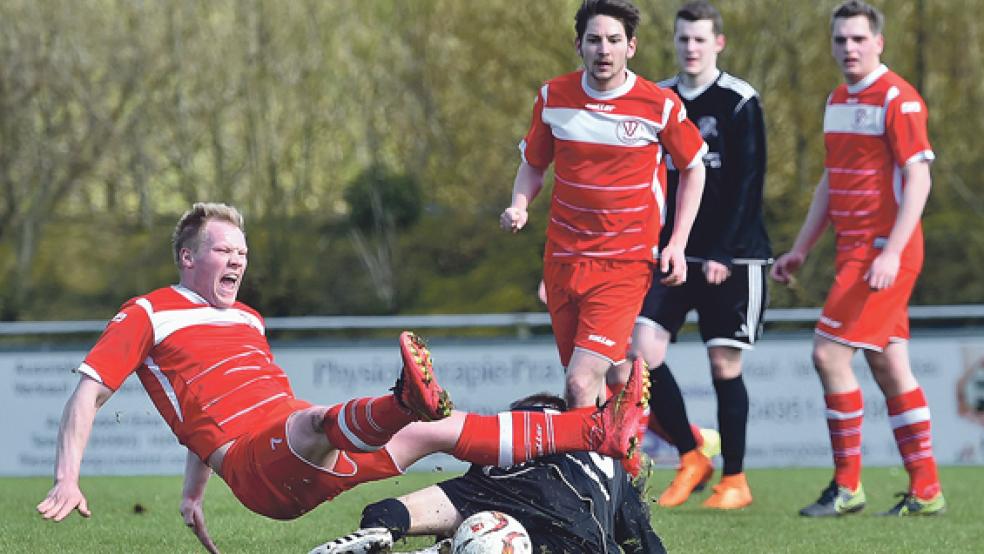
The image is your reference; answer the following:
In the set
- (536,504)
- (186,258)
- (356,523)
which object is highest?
(186,258)

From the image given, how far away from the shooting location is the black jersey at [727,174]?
774 cm

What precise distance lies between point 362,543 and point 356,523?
8.15 ft

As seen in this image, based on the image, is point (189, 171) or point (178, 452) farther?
point (189, 171)

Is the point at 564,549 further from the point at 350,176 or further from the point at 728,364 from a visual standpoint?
the point at 350,176

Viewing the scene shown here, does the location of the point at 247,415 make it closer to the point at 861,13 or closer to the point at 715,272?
Result: the point at 715,272

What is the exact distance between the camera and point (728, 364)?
792 cm

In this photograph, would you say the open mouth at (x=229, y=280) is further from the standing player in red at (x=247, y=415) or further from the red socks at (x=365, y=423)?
the red socks at (x=365, y=423)

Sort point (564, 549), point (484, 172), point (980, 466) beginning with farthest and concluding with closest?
1. point (484, 172)
2. point (980, 466)
3. point (564, 549)

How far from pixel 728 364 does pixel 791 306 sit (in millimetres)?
9927

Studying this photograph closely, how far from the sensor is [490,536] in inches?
176

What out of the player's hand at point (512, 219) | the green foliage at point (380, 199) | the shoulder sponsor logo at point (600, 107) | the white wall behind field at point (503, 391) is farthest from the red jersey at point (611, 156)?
the green foliage at point (380, 199)

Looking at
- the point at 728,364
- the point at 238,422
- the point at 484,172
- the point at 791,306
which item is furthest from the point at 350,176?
the point at 238,422

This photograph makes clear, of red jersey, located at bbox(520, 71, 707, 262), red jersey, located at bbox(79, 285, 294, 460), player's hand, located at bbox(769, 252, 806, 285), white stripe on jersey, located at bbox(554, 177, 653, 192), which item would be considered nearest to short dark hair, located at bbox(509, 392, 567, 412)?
red jersey, located at bbox(79, 285, 294, 460)

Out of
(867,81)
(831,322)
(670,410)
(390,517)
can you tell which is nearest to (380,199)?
(670,410)
